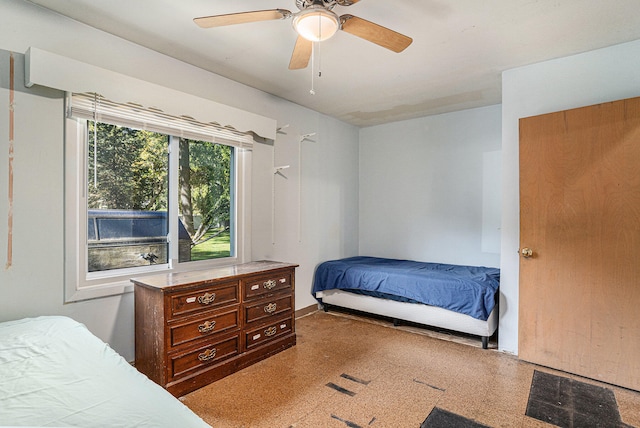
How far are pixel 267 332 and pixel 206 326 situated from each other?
633 millimetres

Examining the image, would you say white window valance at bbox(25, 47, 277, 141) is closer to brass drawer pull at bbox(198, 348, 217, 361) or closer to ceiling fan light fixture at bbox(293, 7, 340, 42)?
ceiling fan light fixture at bbox(293, 7, 340, 42)

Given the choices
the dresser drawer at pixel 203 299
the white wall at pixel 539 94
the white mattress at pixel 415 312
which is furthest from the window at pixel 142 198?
the white wall at pixel 539 94

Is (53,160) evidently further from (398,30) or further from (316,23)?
(398,30)

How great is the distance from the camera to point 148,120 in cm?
256

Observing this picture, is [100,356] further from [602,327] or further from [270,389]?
[602,327]

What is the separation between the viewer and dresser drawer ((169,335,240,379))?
2.21m

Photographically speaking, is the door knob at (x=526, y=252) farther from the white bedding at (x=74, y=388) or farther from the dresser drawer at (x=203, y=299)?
the white bedding at (x=74, y=388)

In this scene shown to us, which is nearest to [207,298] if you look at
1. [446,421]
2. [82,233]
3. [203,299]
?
[203,299]

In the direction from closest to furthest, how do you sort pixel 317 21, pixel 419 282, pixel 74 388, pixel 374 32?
pixel 74 388 < pixel 317 21 < pixel 374 32 < pixel 419 282

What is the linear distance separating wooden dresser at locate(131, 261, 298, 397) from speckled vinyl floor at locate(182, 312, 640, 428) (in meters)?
0.13

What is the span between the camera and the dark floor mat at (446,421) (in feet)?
6.26

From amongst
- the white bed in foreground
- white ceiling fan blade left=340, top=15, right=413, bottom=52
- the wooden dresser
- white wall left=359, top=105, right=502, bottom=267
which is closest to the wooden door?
the white bed in foreground

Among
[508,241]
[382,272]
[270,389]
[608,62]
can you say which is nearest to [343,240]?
[382,272]

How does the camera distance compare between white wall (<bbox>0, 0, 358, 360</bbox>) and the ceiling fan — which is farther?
white wall (<bbox>0, 0, 358, 360</bbox>)
